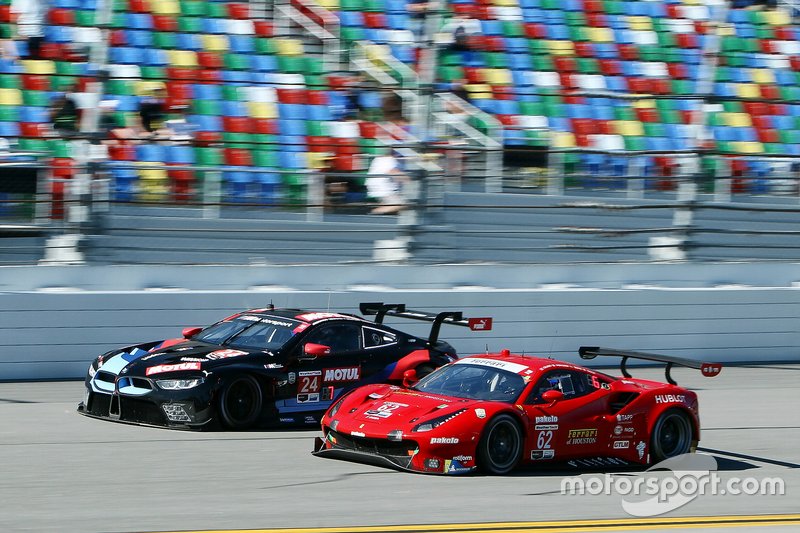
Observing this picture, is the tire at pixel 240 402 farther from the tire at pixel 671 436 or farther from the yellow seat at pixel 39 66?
the yellow seat at pixel 39 66

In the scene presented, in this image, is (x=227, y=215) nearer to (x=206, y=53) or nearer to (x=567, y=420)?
(x=206, y=53)

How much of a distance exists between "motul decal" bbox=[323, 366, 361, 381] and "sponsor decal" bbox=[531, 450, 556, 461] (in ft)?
8.34

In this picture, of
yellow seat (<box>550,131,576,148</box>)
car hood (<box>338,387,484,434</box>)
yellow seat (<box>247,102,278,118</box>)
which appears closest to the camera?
car hood (<box>338,387,484,434</box>)

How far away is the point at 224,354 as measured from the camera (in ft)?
33.4

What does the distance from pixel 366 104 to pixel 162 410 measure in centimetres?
695

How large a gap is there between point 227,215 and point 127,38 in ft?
14.0

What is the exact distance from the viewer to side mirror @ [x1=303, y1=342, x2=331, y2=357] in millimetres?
10352

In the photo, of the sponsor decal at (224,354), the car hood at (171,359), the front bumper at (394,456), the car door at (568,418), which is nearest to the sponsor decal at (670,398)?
the car door at (568,418)

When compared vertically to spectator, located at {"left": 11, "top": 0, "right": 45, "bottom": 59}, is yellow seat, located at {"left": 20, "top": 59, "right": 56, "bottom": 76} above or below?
below

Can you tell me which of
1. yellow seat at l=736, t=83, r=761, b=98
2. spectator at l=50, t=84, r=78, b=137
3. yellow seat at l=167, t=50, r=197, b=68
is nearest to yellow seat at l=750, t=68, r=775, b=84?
yellow seat at l=736, t=83, r=761, b=98

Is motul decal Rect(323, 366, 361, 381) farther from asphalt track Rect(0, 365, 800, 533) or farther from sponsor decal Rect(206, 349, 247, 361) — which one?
sponsor decal Rect(206, 349, 247, 361)

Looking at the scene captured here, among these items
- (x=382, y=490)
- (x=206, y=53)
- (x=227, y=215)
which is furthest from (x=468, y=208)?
(x=382, y=490)

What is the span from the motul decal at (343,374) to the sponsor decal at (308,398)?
0.17m

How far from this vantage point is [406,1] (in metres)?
18.3
